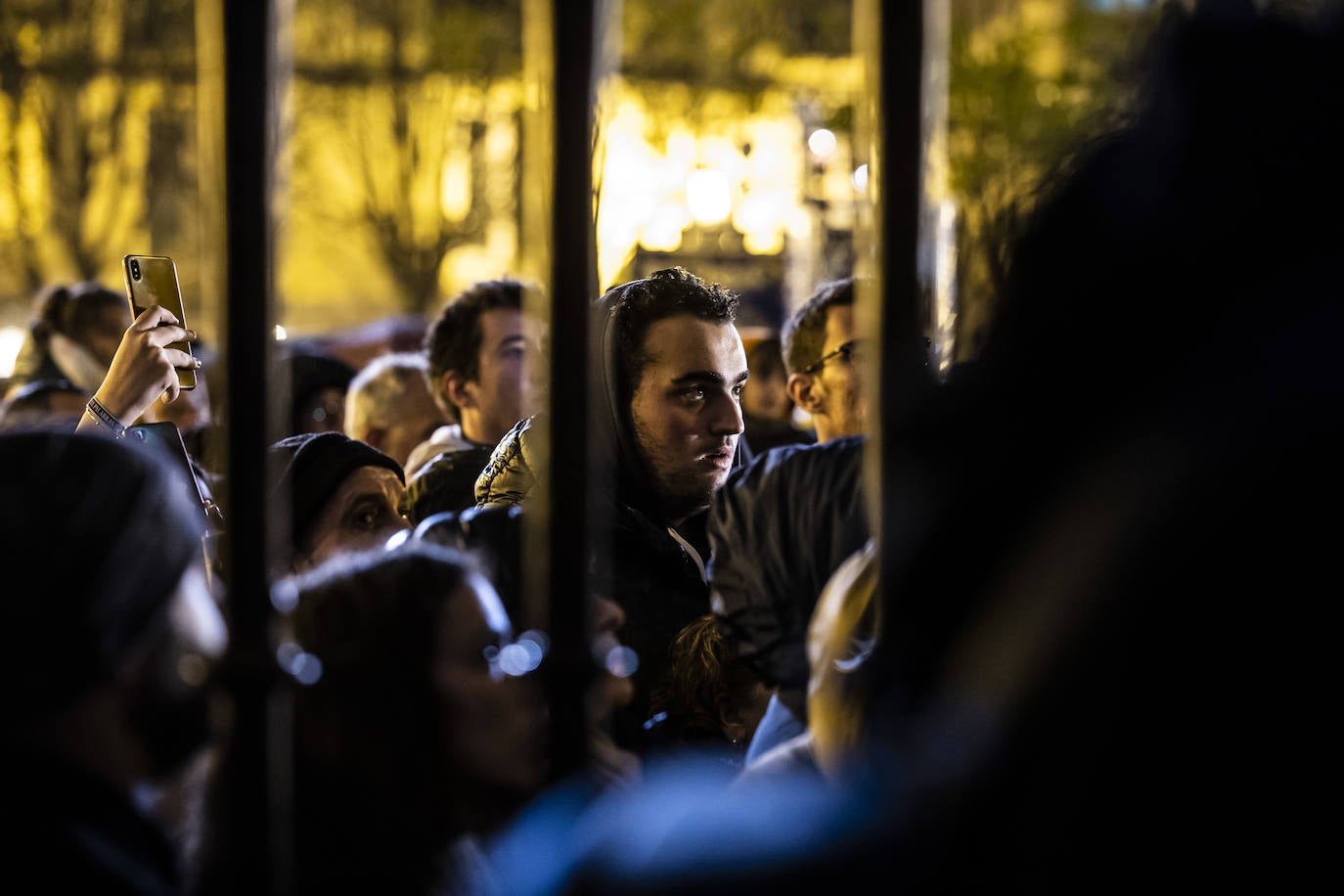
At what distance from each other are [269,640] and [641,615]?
1.21 m

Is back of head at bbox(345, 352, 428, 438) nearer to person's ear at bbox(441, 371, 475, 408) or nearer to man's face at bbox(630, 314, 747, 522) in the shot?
person's ear at bbox(441, 371, 475, 408)

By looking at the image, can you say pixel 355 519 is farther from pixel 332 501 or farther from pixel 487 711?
pixel 487 711

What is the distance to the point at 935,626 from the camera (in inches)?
48.8

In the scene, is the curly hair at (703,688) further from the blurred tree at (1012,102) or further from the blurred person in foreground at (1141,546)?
the blurred person in foreground at (1141,546)

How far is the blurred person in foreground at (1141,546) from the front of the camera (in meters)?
1.13

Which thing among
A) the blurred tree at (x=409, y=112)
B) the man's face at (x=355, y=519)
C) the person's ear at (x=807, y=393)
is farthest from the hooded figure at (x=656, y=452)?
the blurred tree at (x=409, y=112)

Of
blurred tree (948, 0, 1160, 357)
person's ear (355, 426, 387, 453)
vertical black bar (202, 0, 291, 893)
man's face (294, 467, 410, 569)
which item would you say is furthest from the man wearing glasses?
person's ear (355, 426, 387, 453)

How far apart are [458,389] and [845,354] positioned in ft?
5.42

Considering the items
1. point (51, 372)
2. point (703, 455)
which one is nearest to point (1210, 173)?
point (703, 455)

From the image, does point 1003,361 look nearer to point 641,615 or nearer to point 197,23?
point 197,23

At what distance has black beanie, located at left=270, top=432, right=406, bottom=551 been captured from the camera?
3094mm

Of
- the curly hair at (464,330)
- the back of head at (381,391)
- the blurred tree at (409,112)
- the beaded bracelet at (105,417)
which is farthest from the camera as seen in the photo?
the blurred tree at (409,112)

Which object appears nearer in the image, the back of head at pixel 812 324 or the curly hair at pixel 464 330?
the back of head at pixel 812 324

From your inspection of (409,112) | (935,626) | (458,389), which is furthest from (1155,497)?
(409,112)
